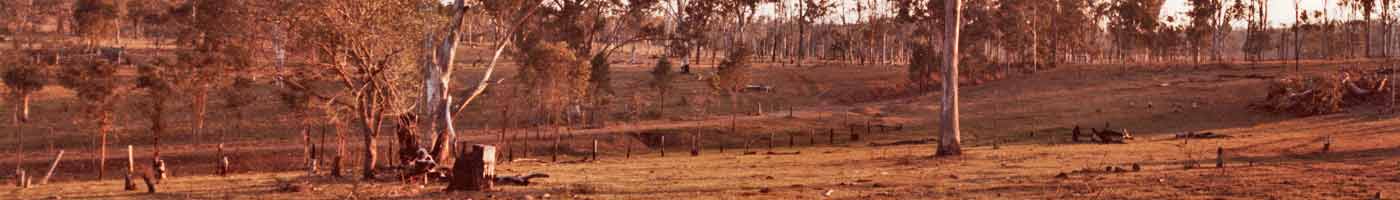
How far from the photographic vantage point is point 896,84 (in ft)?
283

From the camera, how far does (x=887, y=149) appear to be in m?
43.1

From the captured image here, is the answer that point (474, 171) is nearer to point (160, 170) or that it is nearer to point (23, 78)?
point (160, 170)

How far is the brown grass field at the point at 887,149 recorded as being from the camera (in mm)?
21641

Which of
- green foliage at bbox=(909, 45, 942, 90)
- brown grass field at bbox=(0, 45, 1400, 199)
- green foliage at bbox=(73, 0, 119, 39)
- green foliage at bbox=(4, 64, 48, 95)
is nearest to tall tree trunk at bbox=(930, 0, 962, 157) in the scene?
brown grass field at bbox=(0, 45, 1400, 199)

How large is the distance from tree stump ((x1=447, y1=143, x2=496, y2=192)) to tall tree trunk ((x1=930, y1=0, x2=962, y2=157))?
691 inches

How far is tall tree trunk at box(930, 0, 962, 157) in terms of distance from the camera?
115 ft

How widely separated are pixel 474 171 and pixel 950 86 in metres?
18.8

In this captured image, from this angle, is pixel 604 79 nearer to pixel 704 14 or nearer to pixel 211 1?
pixel 211 1

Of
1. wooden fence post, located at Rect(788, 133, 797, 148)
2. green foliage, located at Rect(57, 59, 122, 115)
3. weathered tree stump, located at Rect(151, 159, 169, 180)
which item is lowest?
wooden fence post, located at Rect(788, 133, 797, 148)

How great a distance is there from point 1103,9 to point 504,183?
100 m

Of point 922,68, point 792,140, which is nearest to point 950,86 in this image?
point 792,140

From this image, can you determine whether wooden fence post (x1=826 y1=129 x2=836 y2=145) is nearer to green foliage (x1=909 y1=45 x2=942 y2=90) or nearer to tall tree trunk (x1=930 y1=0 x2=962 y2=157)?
tall tree trunk (x1=930 y1=0 x2=962 y2=157)

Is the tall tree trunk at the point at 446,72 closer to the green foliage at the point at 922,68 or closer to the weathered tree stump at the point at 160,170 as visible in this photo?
the weathered tree stump at the point at 160,170

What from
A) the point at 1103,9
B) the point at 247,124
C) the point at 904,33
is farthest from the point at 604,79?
the point at 904,33
